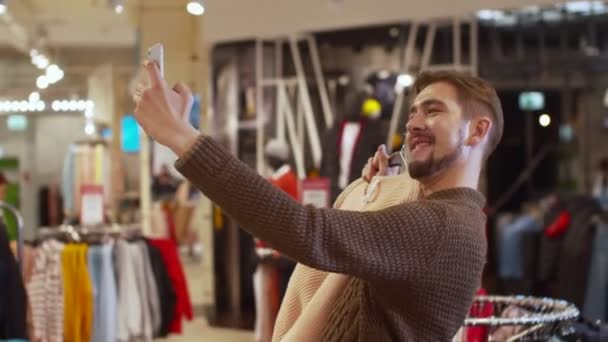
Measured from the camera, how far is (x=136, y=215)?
9758 mm

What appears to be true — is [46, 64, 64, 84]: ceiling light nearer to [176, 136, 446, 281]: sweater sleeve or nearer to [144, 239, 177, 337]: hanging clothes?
[144, 239, 177, 337]: hanging clothes

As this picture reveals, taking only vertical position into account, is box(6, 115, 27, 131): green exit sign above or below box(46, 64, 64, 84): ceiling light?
below

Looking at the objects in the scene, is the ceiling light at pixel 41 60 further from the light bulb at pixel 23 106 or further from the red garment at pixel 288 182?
the red garment at pixel 288 182

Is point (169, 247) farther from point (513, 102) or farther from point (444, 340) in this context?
point (444, 340)

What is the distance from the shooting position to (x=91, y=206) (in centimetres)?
533

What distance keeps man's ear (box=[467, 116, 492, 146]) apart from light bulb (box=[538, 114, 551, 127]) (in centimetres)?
605

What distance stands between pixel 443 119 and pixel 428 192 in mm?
142

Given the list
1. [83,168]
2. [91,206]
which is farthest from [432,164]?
[83,168]

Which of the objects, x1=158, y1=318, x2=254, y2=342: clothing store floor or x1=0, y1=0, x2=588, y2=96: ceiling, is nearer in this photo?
x1=0, y1=0, x2=588, y2=96: ceiling

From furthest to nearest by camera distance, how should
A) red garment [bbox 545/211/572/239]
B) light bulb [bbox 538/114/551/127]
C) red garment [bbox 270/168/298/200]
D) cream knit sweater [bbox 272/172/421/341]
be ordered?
light bulb [bbox 538/114/551/127], red garment [bbox 545/211/572/239], red garment [bbox 270/168/298/200], cream knit sweater [bbox 272/172/421/341]

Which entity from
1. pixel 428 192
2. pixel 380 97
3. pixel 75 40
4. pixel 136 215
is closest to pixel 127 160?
pixel 136 215

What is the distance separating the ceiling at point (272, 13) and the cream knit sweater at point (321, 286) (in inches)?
153

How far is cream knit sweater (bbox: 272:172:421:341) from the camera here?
61.5 inches

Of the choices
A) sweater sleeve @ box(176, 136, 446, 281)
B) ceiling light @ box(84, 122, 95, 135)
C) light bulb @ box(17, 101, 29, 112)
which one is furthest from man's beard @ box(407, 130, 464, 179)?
light bulb @ box(17, 101, 29, 112)
